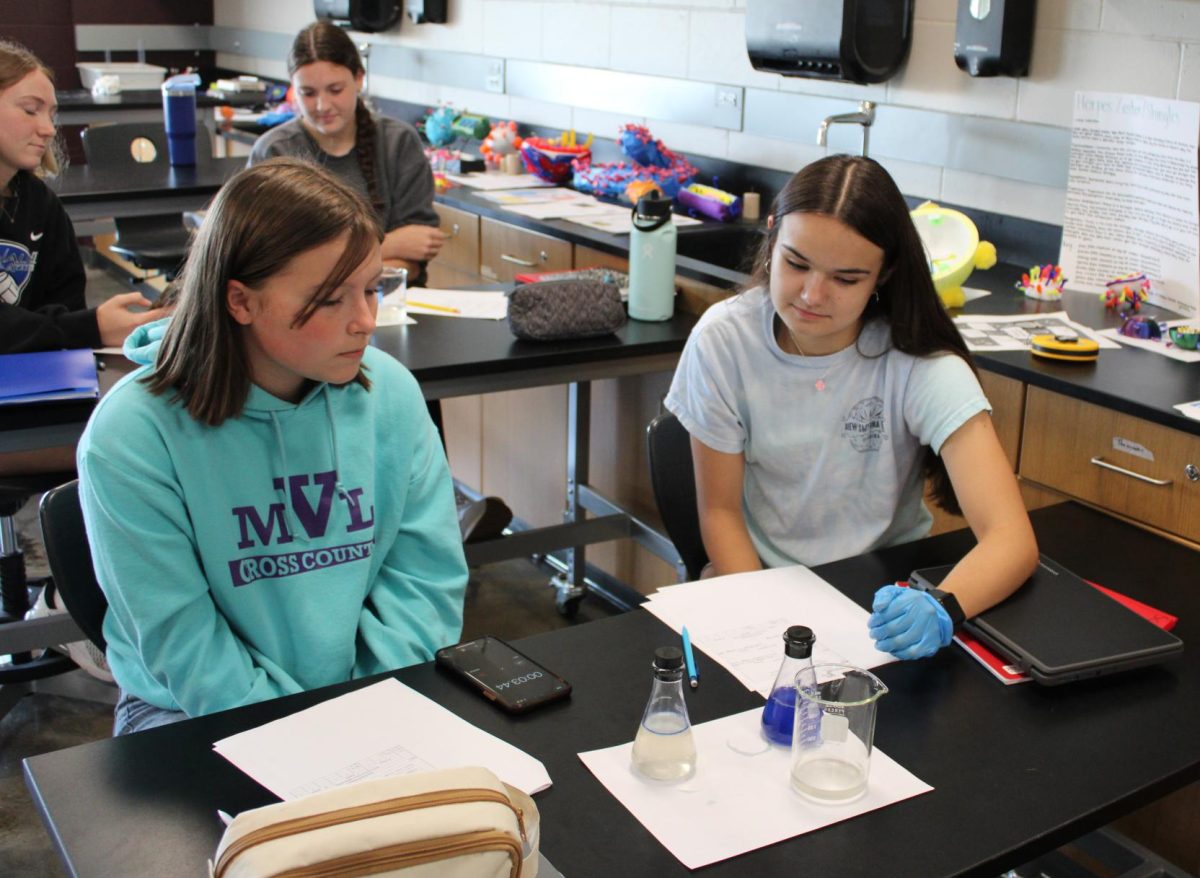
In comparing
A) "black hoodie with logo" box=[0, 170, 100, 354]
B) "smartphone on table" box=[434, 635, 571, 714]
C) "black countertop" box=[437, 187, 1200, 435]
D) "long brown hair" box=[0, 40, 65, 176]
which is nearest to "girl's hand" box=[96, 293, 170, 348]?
"black hoodie with logo" box=[0, 170, 100, 354]

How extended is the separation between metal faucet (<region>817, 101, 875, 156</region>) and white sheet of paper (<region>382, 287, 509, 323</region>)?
0.82m

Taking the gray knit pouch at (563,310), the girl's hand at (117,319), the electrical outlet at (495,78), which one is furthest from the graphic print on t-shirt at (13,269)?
the electrical outlet at (495,78)

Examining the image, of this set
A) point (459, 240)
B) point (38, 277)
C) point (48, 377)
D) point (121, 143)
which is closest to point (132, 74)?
point (121, 143)

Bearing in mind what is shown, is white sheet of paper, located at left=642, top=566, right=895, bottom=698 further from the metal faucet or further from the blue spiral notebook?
the metal faucet

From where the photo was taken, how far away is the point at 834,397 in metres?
1.89

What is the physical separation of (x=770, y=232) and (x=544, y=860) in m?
1.12

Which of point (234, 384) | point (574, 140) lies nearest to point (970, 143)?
point (574, 140)

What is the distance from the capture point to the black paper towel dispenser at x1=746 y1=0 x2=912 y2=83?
120 inches

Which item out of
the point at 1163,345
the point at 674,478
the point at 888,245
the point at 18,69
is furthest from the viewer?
the point at 18,69

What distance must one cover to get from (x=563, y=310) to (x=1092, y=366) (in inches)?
40.4

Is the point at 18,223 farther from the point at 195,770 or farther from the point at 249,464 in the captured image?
the point at 195,770

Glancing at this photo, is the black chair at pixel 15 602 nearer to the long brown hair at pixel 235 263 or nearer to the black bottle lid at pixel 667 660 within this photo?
the long brown hair at pixel 235 263

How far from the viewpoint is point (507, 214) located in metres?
3.52

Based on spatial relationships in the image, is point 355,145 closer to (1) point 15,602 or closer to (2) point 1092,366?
(1) point 15,602
